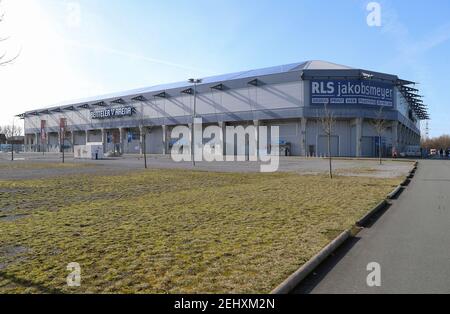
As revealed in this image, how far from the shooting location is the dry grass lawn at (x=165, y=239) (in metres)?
4.41

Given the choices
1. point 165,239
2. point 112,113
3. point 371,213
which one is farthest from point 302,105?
point 165,239

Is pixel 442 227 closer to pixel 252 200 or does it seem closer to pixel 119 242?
pixel 252 200

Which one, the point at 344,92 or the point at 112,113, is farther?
the point at 112,113

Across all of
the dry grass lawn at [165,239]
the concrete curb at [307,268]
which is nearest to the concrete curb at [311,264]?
the concrete curb at [307,268]

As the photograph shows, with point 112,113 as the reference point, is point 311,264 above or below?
below

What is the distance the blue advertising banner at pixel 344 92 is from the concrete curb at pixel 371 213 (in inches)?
1759

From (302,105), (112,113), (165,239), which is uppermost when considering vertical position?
(112,113)

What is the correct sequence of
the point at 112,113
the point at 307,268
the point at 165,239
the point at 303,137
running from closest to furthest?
the point at 307,268, the point at 165,239, the point at 303,137, the point at 112,113

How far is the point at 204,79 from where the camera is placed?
73062 mm

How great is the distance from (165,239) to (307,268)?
102 inches

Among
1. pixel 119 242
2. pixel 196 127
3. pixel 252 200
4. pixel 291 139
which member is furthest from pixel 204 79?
pixel 119 242

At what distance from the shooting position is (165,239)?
6.39m

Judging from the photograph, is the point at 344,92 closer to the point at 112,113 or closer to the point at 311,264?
the point at 112,113
